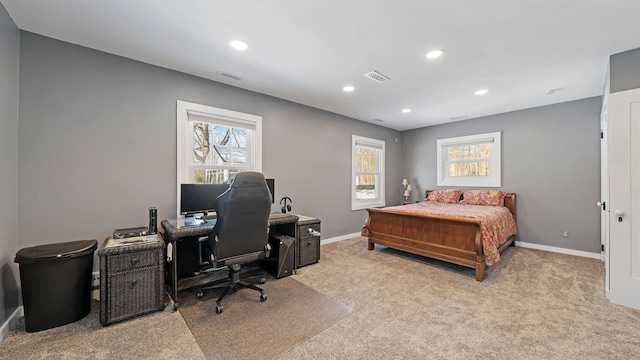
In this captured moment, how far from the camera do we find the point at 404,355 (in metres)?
1.71

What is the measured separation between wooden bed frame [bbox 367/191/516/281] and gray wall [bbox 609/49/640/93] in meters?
1.90

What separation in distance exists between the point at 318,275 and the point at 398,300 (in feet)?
3.37

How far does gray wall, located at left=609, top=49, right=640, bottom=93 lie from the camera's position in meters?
2.45

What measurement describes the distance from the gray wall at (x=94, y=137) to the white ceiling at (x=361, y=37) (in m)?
0.18

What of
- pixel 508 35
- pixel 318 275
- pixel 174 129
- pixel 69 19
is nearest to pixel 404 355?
pixel 318 275

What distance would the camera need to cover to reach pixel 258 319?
216 centimetres

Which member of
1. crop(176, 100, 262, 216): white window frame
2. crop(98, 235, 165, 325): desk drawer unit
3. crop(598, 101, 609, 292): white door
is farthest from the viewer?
crop(176, 100, 262, 216): white window frame

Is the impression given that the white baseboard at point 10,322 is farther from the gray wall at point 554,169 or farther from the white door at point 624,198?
the gray wall at point 554,169

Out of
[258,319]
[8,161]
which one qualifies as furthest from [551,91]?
[8,161]

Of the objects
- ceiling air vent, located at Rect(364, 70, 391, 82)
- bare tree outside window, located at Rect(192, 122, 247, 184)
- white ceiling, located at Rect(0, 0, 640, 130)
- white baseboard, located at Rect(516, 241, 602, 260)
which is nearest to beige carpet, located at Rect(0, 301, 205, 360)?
bare tree outside window, located at Rect(192, 122, 247, 184)

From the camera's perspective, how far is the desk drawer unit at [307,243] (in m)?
3.37

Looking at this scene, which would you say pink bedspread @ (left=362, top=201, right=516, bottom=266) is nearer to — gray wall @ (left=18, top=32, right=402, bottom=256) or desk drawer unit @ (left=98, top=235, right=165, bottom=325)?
desk drawer unit @ (left=98, top=235, right=165, bottom=325)

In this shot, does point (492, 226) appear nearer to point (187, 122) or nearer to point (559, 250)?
point (559, 250)

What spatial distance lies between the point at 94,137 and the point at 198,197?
45.8 inches
